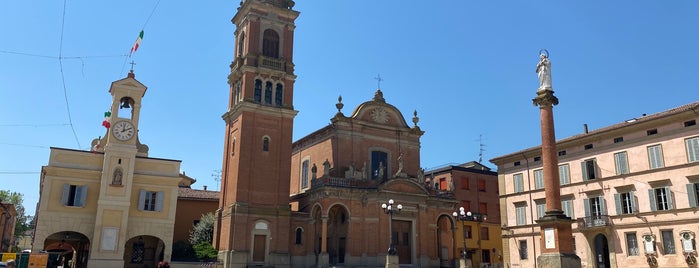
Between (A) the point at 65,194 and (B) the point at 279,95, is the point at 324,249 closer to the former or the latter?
(B) the point at 279,95

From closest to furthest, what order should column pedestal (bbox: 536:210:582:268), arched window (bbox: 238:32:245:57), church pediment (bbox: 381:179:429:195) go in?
column pedestal (bbox: 536:210:582:268), church pediment (bbox: 381:179:429:195), arched window (bbox: 238:32:245:57)

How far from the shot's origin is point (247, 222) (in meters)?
37.0

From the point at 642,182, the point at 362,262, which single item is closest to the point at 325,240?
the point at 362,262

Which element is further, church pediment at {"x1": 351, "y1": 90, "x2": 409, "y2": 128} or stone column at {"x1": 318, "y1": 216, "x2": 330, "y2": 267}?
church pediment at {"x1": 351, "y1": 90, "x2": 409, "y2": 128}

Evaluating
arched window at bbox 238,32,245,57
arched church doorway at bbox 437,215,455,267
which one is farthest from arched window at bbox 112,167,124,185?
arched church doorway at bbox 437,215,455,267

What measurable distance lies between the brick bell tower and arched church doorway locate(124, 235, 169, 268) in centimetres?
421

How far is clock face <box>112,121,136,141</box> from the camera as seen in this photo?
33.2 m

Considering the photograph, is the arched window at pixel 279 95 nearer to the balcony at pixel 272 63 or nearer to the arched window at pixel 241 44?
the balcony at pixel 272 63

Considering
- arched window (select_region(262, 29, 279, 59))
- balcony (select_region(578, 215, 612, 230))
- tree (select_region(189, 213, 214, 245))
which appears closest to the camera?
balcony (select_region(578, 215, 612, 230))

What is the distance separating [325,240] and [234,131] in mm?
10410

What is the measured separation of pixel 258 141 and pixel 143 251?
34.0 feet

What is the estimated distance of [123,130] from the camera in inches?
1318

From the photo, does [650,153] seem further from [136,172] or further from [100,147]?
[100,147]

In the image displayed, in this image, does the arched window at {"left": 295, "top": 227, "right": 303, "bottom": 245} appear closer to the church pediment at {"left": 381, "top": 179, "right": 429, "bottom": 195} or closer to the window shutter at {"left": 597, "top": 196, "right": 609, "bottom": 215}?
the church pediment at {"left": 381, "top": 179, "right": 429, "bottom": 195}
